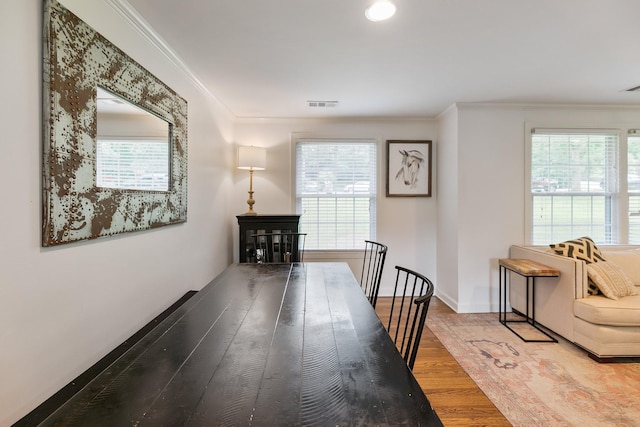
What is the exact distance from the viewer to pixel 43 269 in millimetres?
1273

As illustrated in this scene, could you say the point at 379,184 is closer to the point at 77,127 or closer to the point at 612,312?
the point at 612,312

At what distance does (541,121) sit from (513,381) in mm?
2938

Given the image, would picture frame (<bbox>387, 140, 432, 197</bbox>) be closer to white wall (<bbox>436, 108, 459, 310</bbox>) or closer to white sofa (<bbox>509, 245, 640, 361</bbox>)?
white wall (<bbox>436, 108, 459, 310</bbox>)

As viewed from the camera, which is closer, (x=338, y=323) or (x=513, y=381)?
(x=338, y=323)

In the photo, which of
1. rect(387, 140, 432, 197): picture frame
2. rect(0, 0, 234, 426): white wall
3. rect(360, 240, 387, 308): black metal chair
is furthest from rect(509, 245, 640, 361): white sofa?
rect(0, 0, 234, 426): white wall

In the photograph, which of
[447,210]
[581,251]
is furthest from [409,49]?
[581,251]

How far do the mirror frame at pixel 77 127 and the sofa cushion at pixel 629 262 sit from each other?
4.25m

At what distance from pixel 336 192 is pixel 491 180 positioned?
1858 millimetres

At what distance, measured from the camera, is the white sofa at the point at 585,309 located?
8.08ft

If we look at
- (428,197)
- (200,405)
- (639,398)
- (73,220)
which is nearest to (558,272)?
(639,398)

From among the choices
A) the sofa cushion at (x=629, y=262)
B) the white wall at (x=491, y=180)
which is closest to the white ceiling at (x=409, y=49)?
the white wall at (x=491, y=180)

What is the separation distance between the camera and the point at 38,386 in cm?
125

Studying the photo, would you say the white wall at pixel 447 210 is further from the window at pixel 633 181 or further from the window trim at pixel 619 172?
the window at pixel 633 181

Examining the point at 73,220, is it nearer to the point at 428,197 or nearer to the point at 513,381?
the point at 513,381
